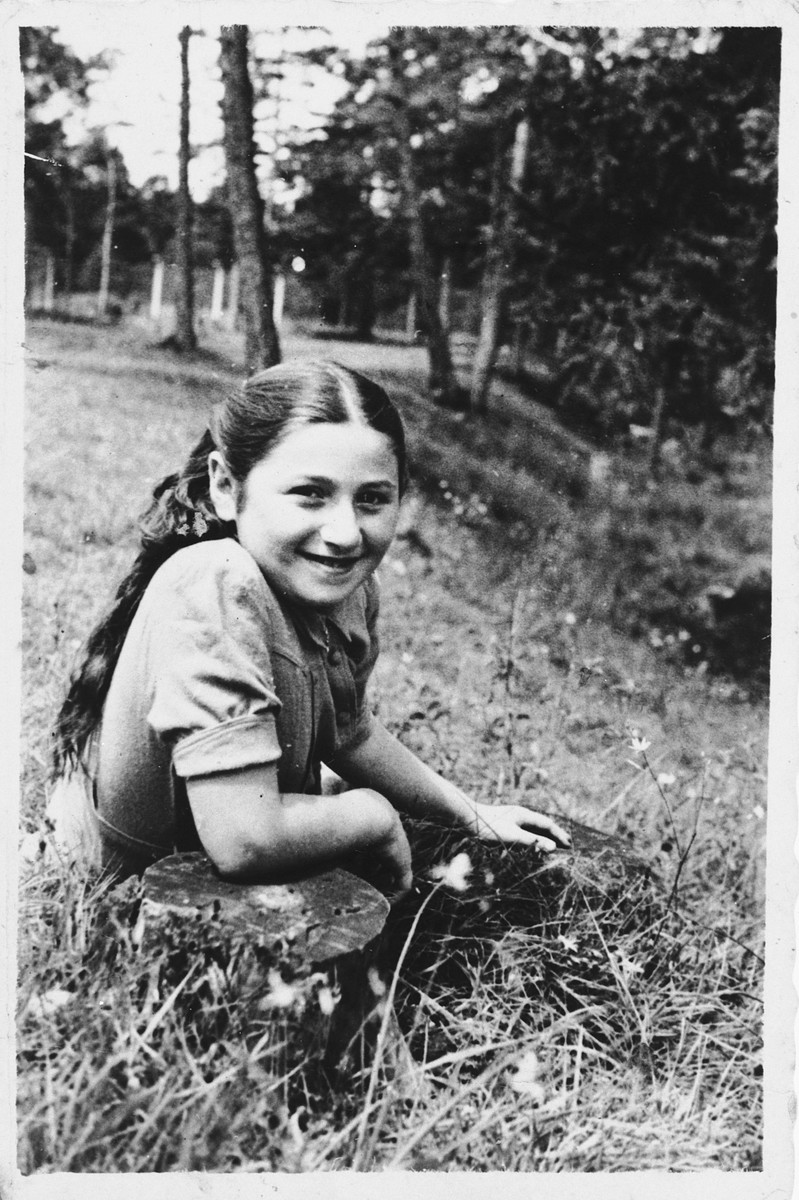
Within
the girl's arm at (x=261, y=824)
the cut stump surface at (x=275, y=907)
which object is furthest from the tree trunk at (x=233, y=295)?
the cut stump surface at (x=275, y=907)

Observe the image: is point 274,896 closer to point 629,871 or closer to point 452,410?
point 629,871

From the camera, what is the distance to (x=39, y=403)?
8.76ft

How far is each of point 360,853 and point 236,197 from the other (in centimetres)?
182

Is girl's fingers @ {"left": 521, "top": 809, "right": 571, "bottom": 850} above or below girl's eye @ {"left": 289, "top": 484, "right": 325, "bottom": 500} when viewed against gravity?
below

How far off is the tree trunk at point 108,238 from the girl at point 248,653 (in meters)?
0.86

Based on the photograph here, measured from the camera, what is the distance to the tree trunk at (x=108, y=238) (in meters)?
2.90

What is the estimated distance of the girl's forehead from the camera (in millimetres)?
2211

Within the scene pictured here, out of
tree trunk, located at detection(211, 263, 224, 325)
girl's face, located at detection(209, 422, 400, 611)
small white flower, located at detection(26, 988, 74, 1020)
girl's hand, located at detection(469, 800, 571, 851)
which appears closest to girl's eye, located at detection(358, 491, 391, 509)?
girl's face, located at detection(209, 422, 400, 611)

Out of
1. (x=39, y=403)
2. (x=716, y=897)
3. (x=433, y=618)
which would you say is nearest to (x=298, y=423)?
(x=39, y=403)

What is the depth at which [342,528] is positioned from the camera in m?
2.21

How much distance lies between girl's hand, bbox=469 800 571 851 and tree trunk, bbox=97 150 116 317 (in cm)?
173

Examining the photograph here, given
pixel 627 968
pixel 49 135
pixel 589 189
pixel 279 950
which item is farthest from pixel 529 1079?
pixel 589 189

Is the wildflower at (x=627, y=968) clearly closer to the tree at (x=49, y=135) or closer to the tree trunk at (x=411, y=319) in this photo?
the tree trunk at (x=411, y=319)

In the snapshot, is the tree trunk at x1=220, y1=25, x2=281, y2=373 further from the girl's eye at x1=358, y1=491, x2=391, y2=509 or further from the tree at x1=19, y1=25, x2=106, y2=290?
the girl's eye at x1=358, y1=491, x2=391, y2=509
